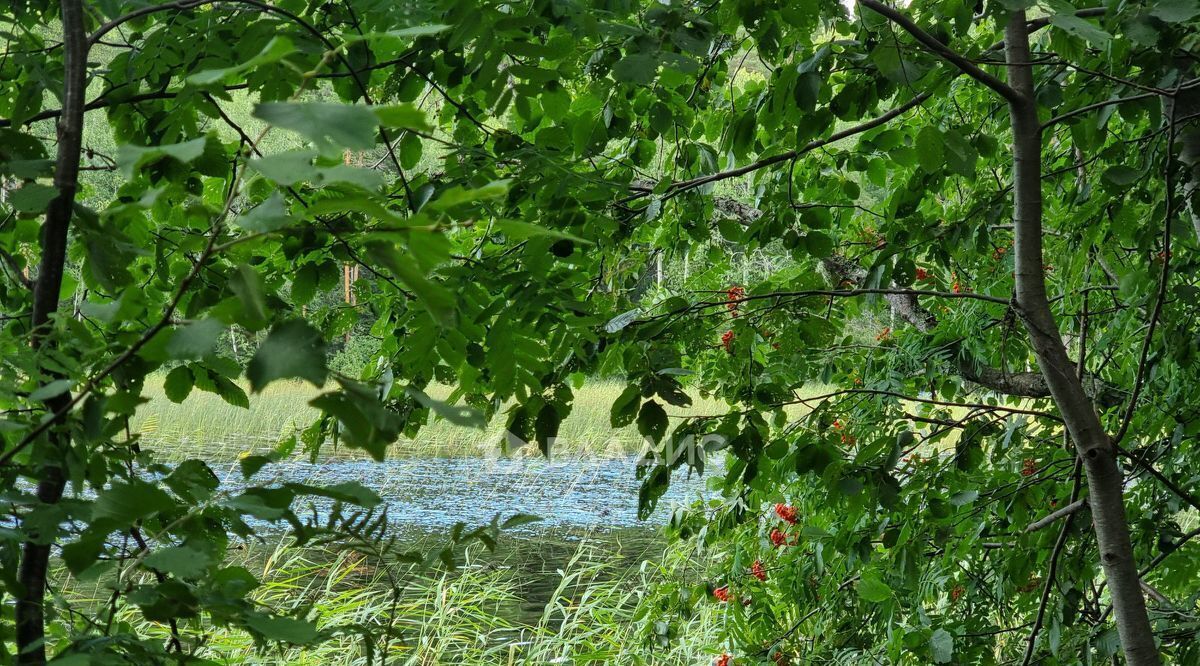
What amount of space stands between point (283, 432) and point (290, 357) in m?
9.94

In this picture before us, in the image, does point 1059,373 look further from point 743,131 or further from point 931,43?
point 743,131

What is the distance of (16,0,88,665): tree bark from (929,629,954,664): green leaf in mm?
1275

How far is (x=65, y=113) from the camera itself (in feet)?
2.10

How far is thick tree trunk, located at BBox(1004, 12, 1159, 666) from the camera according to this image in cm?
122

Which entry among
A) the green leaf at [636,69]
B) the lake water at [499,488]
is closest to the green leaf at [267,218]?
the green leaf at [636,69]

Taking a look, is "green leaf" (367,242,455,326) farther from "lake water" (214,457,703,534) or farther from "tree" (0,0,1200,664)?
"lake water" (214,457,703,534)

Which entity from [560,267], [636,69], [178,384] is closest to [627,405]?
[560,267]

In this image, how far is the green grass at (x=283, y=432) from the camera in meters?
9.55

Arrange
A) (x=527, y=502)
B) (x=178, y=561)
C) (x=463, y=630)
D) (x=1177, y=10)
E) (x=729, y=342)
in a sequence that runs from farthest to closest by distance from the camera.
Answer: (x=527, y=502)
(x=463, y=630)
(x=729, y=342)
(x=1177, y=10)
(x=178, y=561)

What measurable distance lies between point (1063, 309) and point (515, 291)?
1.49 m

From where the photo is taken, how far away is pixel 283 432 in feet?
32.2

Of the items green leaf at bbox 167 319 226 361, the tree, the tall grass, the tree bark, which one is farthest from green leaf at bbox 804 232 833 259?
the tall grass

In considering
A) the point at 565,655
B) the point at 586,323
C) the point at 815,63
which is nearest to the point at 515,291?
the point at 586,323

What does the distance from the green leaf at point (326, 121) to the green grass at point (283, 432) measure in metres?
8.76
